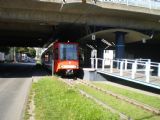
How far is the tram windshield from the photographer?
32.2 m

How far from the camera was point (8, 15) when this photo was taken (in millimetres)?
30281

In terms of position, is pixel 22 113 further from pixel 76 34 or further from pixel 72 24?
pixel 76 34

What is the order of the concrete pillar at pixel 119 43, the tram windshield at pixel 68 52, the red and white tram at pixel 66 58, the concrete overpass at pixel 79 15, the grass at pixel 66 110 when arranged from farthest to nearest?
1. the concrete pillar at pixel 119 43
2. the tram windshield at pixel 68 52
3. the red and white tram at pixel 66 58
4. the concrete overpass at pixel 79 15
5. the grass at pixel 66 110

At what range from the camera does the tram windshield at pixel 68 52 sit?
3219 centimetres

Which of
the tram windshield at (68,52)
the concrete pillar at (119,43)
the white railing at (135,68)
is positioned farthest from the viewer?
the concrete pillar at (119,43)

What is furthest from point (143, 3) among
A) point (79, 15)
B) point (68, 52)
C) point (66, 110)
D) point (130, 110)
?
point (66, 110)

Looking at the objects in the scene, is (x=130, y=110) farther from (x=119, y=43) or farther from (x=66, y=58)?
(x=119, y=43)

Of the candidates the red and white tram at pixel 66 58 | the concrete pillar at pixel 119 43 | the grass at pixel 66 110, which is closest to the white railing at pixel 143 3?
the concrete pillar at pixel 119 43

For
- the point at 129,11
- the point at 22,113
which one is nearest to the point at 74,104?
the point at 22,113

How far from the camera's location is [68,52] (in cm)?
3250

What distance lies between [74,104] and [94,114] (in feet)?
7.21

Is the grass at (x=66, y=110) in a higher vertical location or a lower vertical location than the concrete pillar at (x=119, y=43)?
lower

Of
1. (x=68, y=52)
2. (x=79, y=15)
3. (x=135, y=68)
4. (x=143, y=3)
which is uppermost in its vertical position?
(x=143, y=3)

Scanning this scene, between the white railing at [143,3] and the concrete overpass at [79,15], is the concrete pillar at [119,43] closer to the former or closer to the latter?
the concrete overpass at [79,15]
